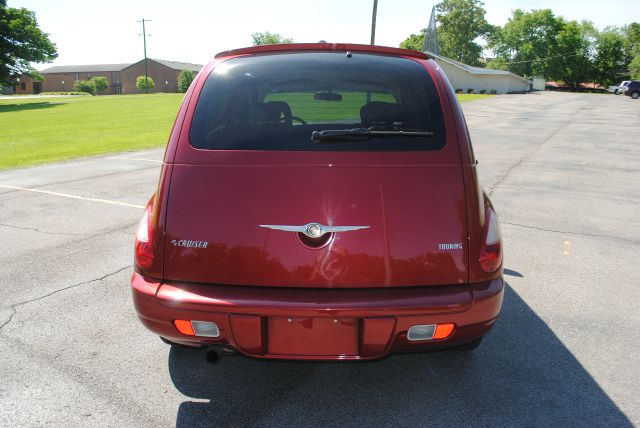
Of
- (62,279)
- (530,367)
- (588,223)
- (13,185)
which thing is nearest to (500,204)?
(588,223)

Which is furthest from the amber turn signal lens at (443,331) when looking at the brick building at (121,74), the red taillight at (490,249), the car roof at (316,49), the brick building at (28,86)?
the brick building at (28,86)

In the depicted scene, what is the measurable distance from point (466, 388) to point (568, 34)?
355 ft

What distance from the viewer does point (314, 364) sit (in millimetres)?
2873

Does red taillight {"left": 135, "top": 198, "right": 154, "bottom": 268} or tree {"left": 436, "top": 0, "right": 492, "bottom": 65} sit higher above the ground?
tree {"left": 436, "top": 0, "right": 492, "bottom": 65}

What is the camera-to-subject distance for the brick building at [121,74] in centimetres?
10638

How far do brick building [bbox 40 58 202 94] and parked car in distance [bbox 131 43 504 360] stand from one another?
10732cm

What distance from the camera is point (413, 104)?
8.25ft

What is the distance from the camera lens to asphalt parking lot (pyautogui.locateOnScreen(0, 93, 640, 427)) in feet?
8.18

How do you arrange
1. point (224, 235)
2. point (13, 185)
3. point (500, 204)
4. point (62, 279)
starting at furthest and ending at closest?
point (13, 185) → point (500, 204) → point (62, 279) → point (224, 235)

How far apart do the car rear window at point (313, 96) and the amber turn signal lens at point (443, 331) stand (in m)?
0.84

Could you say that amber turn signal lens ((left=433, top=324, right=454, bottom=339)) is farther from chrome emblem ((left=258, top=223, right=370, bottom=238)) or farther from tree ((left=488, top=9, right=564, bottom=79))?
tree ((left=488, top=9, right=564, bottom=79))

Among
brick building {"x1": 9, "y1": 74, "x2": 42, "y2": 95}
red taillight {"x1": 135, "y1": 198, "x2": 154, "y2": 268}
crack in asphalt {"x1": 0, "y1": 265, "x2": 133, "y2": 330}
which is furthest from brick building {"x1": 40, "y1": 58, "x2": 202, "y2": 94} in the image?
red taillight {"x1": 135, "y1": 198, "x2": 154, "y2": 268}

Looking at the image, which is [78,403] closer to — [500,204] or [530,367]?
[530,367]

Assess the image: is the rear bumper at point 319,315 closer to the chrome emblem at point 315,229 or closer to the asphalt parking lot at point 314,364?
the chrome emblem at point 315,229
